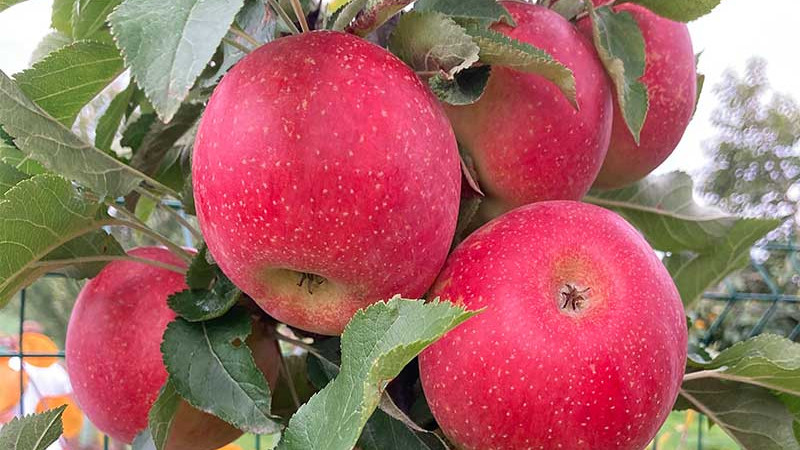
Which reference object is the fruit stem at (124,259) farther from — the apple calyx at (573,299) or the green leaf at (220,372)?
the apple calyx at (573,299)

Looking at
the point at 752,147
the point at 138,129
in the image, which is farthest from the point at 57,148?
the point at 752,147

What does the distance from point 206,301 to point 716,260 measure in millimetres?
476

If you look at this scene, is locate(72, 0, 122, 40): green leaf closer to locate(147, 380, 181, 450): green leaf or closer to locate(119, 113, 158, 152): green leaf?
locate(119, 113, 158, 152): green leaf

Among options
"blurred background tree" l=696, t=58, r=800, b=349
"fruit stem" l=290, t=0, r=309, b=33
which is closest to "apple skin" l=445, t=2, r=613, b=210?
"fruit stem" l=290, t=0, r=309, b=33

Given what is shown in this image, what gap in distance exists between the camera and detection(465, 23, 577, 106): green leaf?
0.46 metres

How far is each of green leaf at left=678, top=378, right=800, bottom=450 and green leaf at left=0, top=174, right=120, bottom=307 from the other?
1.67 ft

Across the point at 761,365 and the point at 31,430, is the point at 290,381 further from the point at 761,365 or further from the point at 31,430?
the point at 761,365

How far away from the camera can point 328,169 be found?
41cm

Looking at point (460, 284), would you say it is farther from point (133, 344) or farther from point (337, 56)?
point (133, 344)

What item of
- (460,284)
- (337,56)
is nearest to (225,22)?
(337,56)

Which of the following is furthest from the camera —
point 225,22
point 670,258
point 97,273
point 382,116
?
point 670,258

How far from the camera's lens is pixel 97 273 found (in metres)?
0.65

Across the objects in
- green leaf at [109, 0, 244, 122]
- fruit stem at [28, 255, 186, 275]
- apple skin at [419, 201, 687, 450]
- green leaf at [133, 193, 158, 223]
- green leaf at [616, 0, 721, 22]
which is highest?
green leaf at [109, 0, 244, 122]

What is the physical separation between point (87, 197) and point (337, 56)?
A: 0.24 meters
